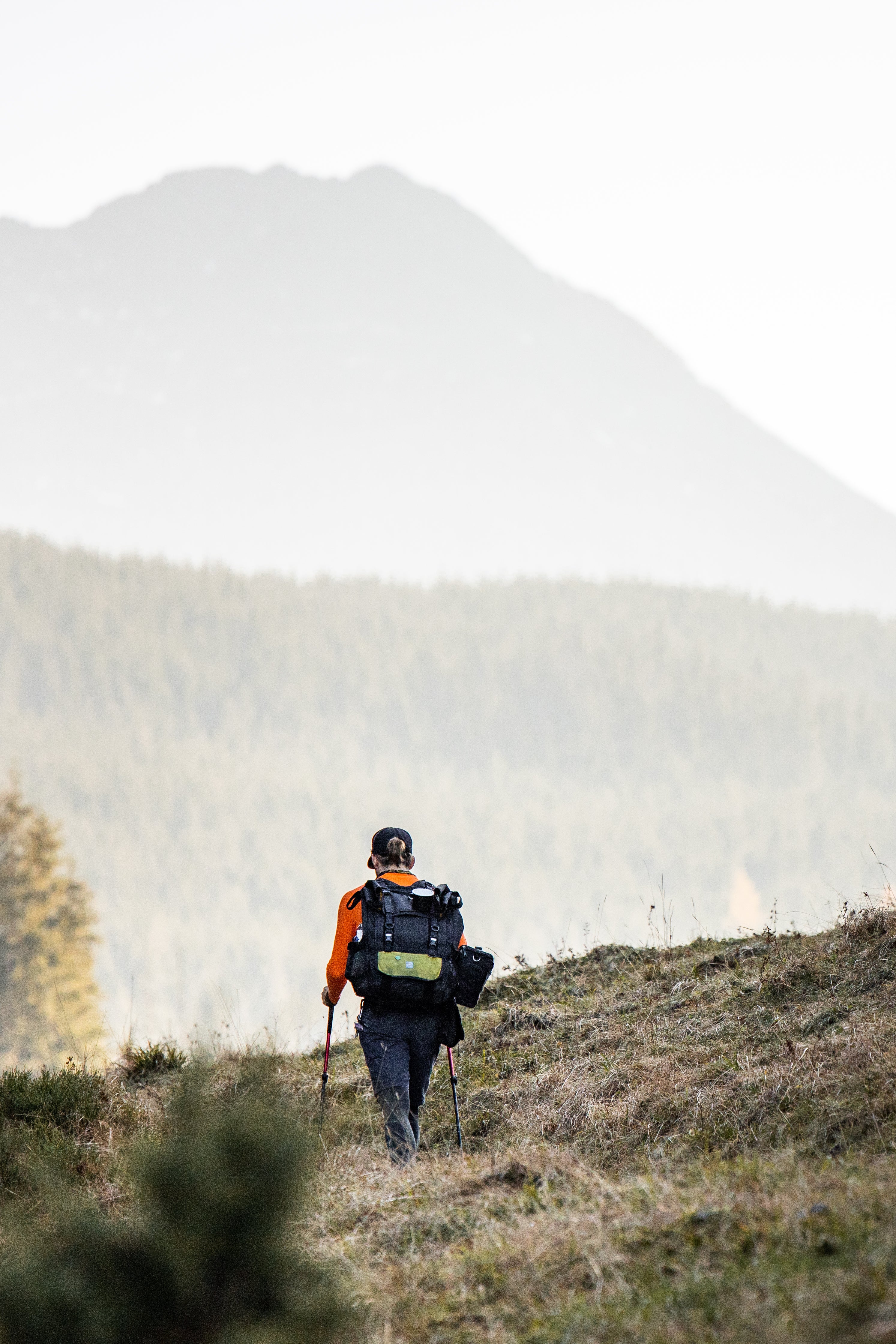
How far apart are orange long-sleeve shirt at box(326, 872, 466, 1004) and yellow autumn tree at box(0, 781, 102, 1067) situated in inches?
1225

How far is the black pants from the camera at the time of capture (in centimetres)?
613

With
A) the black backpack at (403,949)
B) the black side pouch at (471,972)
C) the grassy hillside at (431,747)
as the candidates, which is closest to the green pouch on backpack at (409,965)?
the black backpack at (403,949)

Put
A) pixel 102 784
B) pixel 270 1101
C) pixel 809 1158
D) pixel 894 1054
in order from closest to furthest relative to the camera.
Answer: pixel 270 1101 → pixel 809 1158 → pixel 894 1054 → pixel 102 784

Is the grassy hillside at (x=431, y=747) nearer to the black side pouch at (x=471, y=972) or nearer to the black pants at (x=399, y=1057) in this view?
the black pants at (x=399, y=1057)

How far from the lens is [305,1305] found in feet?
10.00

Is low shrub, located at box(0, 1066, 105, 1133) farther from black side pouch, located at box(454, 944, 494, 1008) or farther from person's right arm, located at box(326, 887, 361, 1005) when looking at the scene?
black side pouch, located at box(454, 944, 494, 1008)

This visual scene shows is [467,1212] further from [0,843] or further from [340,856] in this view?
[340,856]

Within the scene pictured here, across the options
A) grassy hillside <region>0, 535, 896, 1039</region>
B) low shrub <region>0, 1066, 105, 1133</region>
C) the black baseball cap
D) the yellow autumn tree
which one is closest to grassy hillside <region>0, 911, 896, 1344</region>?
low shrub <region>0, 1066, 105, 1133</region>

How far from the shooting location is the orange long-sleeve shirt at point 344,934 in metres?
6.11

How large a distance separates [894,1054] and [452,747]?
245 ft

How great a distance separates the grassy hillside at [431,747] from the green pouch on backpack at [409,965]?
151ft

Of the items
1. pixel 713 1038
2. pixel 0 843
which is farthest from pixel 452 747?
pixel 713 1038

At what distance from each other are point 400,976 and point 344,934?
378 millimetres

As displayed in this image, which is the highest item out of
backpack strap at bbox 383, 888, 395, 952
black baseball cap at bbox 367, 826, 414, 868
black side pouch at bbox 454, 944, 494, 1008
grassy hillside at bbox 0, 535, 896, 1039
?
grassy hillside at bbox 0, 535, 896, 1039
